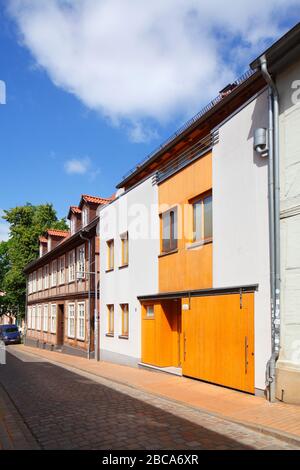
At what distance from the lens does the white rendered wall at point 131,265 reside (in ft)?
52.9

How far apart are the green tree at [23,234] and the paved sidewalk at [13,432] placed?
3673cm

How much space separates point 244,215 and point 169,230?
14.1 ft

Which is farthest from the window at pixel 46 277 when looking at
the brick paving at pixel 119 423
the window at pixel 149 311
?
the brick paving at pixel 119 423

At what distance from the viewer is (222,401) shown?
969 centimetres

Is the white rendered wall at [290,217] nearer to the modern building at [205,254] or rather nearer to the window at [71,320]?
the modern building at [205,254]

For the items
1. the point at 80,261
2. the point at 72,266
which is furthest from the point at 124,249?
the point at 72,266

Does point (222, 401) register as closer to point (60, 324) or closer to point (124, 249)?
point (124, 249)

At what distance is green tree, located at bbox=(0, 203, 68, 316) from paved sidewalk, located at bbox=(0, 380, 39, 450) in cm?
3673

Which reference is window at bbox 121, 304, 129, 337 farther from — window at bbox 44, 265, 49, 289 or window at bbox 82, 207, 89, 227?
window at bbox 44, 265, 49, 289

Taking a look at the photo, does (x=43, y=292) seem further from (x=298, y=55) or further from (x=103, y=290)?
(x=298, y=55)

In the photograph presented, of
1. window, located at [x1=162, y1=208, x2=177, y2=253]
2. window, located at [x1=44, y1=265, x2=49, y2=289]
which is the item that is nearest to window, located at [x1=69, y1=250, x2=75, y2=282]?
window, located at [x1=44, y1=265, x2=49, y2=289]

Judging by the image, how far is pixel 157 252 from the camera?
15555 millimetres
